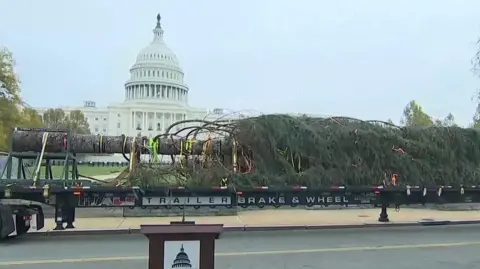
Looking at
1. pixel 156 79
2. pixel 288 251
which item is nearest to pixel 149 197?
pixel 288 251

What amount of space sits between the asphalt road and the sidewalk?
1491mm

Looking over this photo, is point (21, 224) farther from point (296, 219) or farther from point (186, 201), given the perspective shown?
point (296, 219)

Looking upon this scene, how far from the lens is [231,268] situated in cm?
836

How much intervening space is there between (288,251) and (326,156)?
391cm

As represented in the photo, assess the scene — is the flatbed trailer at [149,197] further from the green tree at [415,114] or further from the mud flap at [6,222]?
the green tree at [415,114]

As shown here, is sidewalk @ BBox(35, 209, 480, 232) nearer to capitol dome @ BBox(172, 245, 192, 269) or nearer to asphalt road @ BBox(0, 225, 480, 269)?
asphalt road @ BBox(0, 225, 480, 269)

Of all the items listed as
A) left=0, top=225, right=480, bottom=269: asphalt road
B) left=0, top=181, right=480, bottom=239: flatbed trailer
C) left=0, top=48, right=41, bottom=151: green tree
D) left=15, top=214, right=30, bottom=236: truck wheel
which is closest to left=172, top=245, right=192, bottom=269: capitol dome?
left=0, top=225, right=480, bottom=269: asphalt road

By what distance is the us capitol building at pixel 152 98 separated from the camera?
117213 millimetres

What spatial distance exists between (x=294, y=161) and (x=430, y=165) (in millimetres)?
4008

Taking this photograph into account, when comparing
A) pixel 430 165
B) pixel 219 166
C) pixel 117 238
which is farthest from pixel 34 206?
pixel 430 165

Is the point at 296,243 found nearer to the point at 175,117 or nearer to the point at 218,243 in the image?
the point at 218,243

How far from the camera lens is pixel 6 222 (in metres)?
11.2

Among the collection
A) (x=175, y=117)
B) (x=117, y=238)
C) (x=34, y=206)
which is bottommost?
(x=117, y=238)

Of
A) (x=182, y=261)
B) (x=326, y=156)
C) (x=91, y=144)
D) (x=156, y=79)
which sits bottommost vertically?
(x=182, y=261)
